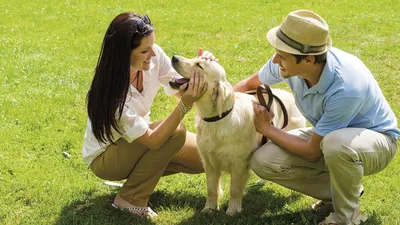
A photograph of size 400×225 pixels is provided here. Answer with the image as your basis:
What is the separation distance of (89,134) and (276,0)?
10.1 metres

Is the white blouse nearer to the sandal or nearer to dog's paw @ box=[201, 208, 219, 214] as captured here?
the sandal

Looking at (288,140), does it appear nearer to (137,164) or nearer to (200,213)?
(200,213)

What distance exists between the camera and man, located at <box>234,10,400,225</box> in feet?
11.5

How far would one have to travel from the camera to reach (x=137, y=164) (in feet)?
13.6

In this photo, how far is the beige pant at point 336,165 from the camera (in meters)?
3.55

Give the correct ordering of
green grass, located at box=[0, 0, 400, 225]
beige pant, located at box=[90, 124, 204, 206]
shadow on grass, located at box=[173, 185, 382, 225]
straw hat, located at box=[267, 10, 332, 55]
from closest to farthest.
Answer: straw hat, located at box=[267, 10, 332, 55], shadow on grass, located at box=[173, 185, 382, 225], beige pant, located at box=[90, 124, 204, 206], green grass, located at box=[0, 0, 400, 225]

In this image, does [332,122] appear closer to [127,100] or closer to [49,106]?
[127,100]

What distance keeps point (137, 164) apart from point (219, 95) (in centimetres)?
89

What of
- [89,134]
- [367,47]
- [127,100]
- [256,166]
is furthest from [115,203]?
[367,47]

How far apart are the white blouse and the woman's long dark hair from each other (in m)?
0.09

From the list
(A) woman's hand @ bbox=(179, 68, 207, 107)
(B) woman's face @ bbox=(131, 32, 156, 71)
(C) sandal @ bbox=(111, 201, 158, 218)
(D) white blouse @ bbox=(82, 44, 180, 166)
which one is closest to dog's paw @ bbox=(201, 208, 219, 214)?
(C) sandal @ bbox=(111, 201, 158, 218)

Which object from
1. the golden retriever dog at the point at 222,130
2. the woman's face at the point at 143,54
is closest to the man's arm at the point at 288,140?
the golden retriever dog at the point at 222,130

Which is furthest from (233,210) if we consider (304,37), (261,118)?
(304,37)

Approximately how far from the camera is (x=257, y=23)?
10984 mm
